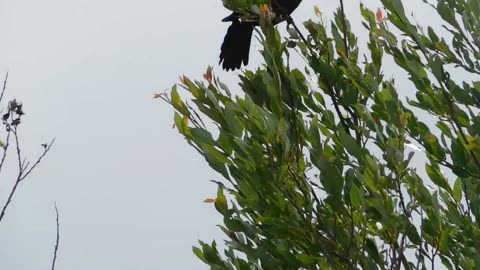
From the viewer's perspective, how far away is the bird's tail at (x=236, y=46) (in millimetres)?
7394

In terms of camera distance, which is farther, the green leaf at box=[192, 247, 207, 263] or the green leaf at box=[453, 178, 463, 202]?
the green leaf at box=[453, 178, 463, 202]

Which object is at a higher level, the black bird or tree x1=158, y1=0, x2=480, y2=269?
the black bird

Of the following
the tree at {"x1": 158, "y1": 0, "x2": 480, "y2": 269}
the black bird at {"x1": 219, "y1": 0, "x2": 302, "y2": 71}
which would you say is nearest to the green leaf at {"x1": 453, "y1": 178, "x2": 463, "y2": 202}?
the tree at {"x1": 158, "y1": 0, "x2": 480, "y2": 269}

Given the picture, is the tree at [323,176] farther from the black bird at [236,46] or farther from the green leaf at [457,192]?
the black bird at [236,46]

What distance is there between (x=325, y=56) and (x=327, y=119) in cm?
36

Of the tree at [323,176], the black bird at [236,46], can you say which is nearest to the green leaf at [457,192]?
the tree at [323,176]

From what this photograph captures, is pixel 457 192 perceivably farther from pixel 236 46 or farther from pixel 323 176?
pixel 236 46

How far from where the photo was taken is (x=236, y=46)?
293 inches

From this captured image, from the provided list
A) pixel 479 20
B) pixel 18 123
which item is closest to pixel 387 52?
pixel 479 20

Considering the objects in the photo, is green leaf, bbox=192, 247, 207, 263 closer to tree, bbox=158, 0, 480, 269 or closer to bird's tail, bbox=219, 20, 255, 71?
tree, bbox=158, 0, 480, 269

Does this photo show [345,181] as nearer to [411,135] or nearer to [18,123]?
[411,135]

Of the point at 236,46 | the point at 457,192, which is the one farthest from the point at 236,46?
the point at 457,192

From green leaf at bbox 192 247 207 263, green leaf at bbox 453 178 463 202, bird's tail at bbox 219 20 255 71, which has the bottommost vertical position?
green leaf at bbox 192 247 207 263

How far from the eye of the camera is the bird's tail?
7.39 metres
